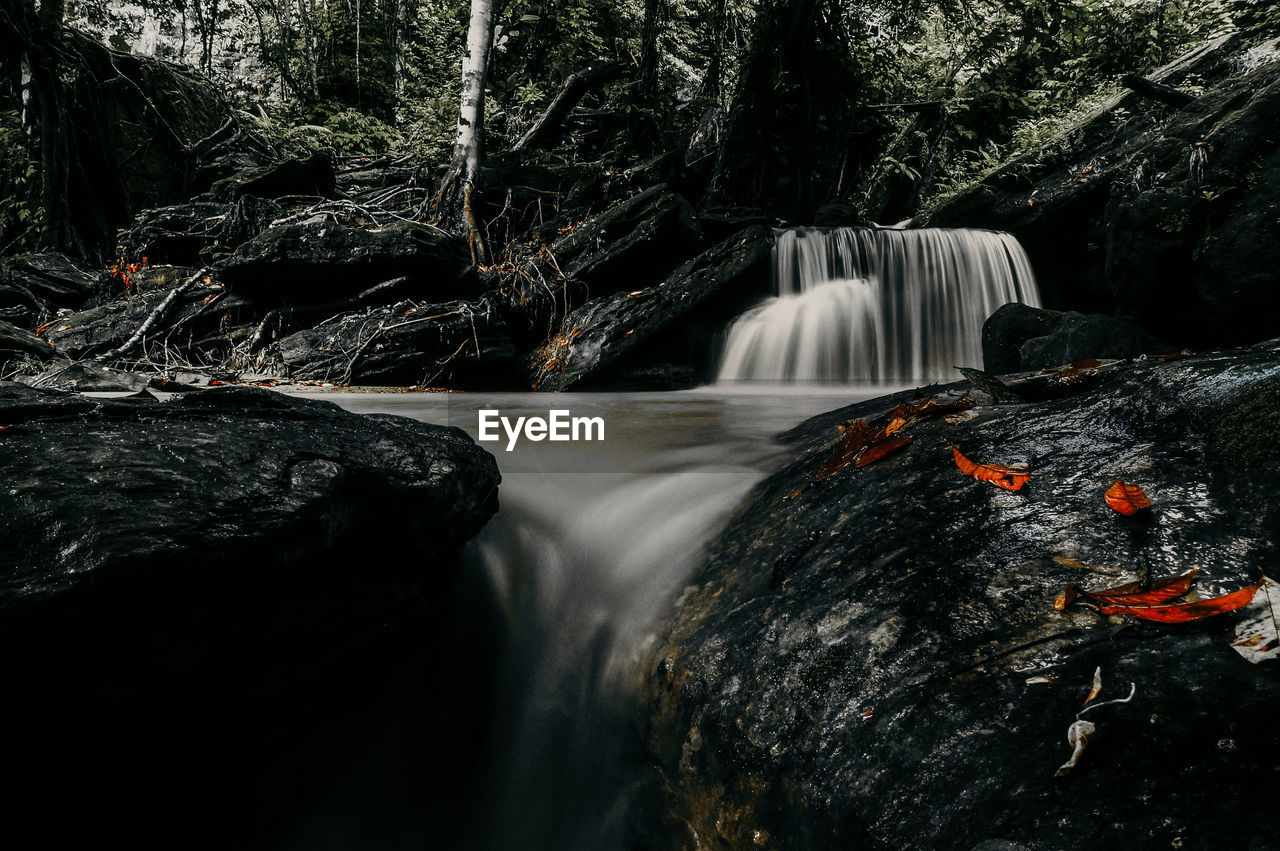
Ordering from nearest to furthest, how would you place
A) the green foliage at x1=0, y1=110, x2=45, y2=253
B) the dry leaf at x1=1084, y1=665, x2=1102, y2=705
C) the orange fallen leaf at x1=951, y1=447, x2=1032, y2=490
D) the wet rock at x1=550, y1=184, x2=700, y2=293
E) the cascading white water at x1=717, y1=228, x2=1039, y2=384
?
the dry leaf at x1=1084, y1=665, x2=1102, y2=705, the orange fallen leaf at x1=951, y1=447, x2=1032, y2=490, the cascading white water at x1=717, y1=228, x2=1039, y2=384, the wet rock at x1=550, y1=184, x2=700, y2=293, the green foliage at x1=0, y1=110, x2=45, y2=253

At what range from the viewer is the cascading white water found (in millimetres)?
8133

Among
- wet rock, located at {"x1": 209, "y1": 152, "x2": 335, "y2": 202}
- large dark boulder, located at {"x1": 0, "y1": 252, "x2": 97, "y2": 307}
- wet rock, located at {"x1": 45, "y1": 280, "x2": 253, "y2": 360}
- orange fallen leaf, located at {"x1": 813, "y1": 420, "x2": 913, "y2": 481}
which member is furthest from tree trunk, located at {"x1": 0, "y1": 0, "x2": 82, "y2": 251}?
orange fallen leaf, located at {"x1": 813, "y1": 420, "x2": 913, "y2": 481}

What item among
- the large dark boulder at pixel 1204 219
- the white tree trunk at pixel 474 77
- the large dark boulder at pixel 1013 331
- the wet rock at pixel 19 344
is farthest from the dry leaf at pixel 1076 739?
the white tree trunk at pixel 474 77

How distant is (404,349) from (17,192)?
9374 mm

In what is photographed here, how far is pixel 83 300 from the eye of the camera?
989 centimetres

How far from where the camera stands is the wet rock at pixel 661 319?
303 inches

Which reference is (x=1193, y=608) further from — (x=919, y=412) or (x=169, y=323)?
(x=169, y=323)

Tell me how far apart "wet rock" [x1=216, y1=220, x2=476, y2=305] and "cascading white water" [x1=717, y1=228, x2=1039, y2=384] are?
169 inches

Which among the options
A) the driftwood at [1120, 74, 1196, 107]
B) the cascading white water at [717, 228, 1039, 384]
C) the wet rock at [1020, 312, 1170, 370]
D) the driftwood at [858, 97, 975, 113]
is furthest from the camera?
the driftwood at [858, 97, 975, 113]

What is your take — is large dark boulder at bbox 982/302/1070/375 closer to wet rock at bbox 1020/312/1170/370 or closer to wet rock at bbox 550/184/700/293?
wet rock at bbox 1020/312/1170/370

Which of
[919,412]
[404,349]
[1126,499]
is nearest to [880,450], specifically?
[919,412]

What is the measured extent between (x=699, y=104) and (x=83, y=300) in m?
13.3

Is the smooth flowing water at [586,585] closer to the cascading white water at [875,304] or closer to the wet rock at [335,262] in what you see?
the cascading white water at [875,304]

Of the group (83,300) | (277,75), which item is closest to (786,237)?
(83,300)
